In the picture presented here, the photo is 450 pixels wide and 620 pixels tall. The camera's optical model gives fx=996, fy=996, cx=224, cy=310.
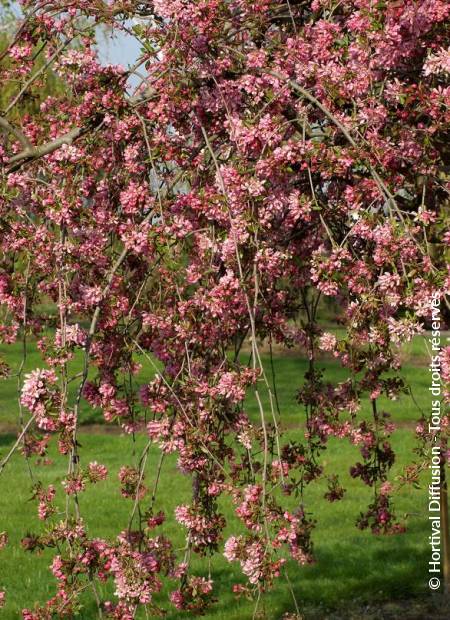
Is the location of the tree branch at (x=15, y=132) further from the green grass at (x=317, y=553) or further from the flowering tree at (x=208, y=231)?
the green grass at (x=317, y=553)

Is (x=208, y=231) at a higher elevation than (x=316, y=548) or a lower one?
higher

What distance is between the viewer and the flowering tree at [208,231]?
3855mm

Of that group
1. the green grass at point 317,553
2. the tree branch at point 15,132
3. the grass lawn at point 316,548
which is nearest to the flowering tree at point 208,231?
the tree branch at point 15,132

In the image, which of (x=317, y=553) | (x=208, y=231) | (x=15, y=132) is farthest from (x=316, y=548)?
(x=15, y=132)

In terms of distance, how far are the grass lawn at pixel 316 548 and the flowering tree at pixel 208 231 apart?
0.73 meters

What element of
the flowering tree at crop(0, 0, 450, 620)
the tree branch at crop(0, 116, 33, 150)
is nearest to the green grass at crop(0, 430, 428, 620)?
the flowering tree at crop(0, 0, 450, 620)

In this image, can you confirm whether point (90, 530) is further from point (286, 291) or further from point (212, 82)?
point (212, 82)

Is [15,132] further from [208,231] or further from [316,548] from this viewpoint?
[316,548]

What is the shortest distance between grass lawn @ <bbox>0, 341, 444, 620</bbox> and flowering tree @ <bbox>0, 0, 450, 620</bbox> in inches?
28.6

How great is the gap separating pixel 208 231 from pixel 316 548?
527cm

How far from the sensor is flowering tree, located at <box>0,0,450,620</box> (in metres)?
3.86

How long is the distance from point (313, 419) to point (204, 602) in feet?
3.96

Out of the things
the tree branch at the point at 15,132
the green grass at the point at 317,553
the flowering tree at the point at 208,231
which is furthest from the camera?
the green grass at the point at 317,553

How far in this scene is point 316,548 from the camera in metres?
8.97
